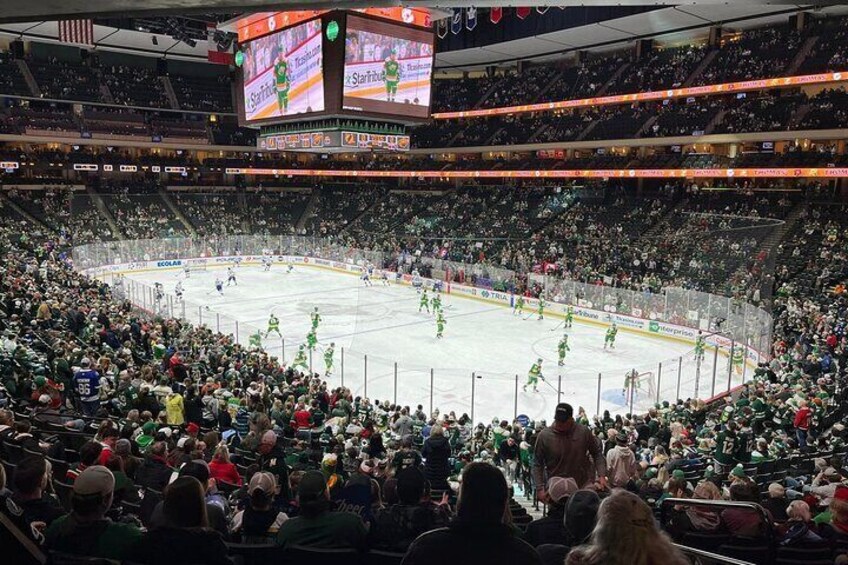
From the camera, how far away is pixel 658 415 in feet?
51.1

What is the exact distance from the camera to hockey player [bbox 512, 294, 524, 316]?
3152 centimetres

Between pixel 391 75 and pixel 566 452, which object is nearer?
pixel 566 452

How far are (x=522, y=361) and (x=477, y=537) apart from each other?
2173 cm

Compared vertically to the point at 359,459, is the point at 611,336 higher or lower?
lower

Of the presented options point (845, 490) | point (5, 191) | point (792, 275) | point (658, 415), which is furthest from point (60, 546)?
point (5, 191)

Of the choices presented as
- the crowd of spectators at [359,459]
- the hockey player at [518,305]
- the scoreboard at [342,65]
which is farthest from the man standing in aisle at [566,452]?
the hockey player at [518,305]

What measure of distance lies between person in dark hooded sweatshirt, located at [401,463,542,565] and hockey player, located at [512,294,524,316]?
95.1 feet

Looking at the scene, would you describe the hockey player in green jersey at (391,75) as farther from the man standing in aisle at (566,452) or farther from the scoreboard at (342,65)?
the man standing in aisle at (566,452)

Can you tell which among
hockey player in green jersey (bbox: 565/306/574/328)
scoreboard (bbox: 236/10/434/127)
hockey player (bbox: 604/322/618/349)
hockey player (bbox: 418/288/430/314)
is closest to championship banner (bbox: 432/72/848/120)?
hockey player in green jersey (bbox: 565/306/574/328)

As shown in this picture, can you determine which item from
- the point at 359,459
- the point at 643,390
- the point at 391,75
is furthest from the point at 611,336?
the point at 359,459

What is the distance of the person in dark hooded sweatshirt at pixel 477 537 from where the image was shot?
2.61m

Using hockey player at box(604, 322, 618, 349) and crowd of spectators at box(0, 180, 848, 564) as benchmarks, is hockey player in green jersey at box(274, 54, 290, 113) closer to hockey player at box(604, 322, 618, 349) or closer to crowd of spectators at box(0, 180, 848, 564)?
crowd of spectators at box(0, 180, 848, 564)

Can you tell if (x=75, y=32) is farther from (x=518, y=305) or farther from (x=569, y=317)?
(x=569, y=317)

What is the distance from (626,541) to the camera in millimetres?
2393
